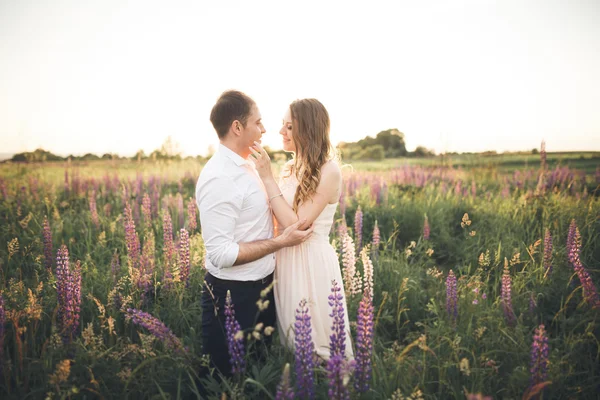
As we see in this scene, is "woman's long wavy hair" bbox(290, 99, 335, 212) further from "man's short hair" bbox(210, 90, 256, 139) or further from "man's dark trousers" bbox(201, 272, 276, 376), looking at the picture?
"man's dark trousers" bbox(201, 272, 276, 376)

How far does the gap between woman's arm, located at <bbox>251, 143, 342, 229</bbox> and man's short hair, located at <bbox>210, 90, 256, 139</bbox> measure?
0.98 feet

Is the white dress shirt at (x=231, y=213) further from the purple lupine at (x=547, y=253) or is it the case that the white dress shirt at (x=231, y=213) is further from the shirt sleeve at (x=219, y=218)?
the purple lupine at (x=547, y=253)

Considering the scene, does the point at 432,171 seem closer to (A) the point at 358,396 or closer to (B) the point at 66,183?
(A) the point at 358,396

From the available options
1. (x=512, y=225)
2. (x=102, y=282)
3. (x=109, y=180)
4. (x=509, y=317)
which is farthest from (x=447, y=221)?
(x=109, y=180)

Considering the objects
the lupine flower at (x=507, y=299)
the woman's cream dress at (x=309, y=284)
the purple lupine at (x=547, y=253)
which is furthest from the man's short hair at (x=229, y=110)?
the purple lupine at (x=547, y=253)

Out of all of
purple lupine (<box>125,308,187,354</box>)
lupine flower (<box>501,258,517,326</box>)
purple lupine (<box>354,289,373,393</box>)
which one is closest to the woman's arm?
purple lupine (<box>354,289,373,393</box>)

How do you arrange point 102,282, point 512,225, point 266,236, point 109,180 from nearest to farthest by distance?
point 266,236 → point 102,282 → point 512,225 → point 109,180

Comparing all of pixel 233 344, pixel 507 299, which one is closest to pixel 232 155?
pixel 233 344

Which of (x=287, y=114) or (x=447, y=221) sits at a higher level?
(x=287, y=114)

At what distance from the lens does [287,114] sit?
12.0ft

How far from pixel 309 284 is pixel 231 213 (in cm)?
101

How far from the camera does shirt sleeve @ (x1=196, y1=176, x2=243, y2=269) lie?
2777 millimetres

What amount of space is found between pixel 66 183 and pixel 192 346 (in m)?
7.04

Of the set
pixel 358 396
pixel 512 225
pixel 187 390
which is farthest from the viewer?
pixel 512 225
